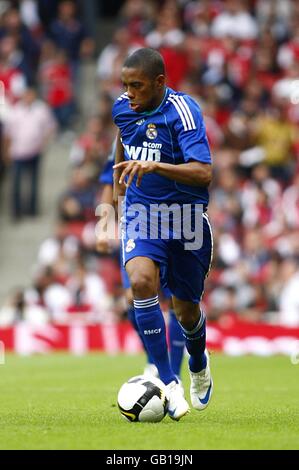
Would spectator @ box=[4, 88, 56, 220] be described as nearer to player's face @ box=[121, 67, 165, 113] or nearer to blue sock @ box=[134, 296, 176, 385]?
player's face @ box=[121, 67, 165, 113]

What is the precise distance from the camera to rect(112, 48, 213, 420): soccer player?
8.27 m

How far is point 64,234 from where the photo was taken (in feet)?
70.8

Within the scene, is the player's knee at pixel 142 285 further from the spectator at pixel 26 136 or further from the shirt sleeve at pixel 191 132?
the spectator at pixel 26 136

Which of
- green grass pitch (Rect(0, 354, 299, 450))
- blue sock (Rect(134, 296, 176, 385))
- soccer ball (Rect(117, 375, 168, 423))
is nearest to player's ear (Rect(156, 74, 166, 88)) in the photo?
blue sock (Rect(134, 296, 176, 385))

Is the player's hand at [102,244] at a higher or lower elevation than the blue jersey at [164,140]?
higher

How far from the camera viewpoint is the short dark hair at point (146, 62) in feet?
27.1

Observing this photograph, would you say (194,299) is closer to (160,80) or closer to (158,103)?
(158,103)

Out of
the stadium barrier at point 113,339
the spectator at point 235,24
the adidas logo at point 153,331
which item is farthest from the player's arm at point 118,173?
the spectator at point 235,24

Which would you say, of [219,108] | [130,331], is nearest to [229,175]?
[219,108]

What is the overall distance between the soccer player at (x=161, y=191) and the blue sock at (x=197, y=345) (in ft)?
0.05

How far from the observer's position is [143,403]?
825 cm

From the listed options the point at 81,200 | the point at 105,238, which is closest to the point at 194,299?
the point at 105,238

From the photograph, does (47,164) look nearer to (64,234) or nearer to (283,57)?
(64,234)

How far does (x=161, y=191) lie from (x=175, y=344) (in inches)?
121
